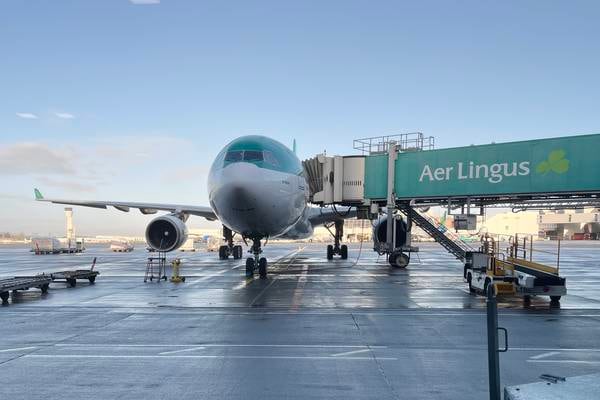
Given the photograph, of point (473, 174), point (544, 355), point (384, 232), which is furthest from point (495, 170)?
point (544, 355)

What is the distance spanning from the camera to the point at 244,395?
5.81m

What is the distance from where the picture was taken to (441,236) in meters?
24.8

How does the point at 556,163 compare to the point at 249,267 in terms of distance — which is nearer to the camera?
the point at 556,163

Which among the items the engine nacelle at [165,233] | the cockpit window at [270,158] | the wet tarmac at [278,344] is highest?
the cockpit window at [270,158]

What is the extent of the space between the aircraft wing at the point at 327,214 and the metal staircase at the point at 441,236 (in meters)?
4.45

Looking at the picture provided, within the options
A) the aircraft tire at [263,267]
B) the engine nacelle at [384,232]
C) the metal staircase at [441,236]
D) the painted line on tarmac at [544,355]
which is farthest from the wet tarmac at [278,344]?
the engine nacelle at [384,232]

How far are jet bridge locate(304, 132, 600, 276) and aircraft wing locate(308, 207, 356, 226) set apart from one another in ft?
5.61

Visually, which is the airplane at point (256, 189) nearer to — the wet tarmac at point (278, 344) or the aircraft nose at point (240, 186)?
the aircraft nose at point (240, 186)

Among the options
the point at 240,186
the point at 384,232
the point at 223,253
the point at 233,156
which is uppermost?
the point at 233,156

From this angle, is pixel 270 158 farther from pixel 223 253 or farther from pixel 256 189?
pixel 223 253

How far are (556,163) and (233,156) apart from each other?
455 inches

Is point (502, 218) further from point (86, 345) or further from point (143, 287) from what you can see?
point (86, 345)

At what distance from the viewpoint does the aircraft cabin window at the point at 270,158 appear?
1777 cm

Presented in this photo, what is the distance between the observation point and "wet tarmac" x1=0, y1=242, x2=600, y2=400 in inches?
243
